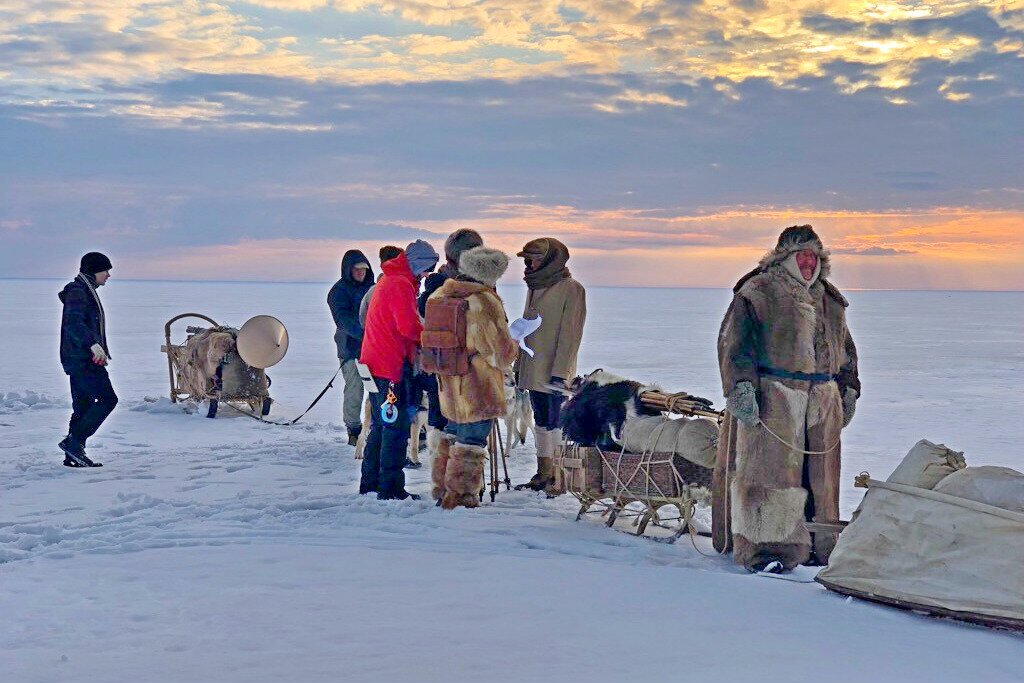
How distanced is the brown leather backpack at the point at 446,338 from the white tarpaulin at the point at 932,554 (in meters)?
2.57

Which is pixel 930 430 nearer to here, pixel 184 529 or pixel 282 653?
pixel 184 529

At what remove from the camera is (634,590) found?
534cm

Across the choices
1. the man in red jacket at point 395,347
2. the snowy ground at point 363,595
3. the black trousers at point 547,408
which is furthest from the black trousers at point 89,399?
the black trousers at point 547,408

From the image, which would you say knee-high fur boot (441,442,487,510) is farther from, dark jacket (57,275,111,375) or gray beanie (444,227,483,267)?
dark jacket (57,275,111,375)

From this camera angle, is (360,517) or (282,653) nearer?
(282,653)

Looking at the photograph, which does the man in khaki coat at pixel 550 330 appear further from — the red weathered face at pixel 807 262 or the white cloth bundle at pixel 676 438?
the red weathered face at pixel 807 262

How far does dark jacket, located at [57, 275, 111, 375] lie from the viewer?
9062 mm

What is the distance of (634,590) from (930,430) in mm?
8812

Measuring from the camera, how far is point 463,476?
7137mm

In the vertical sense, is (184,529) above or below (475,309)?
below

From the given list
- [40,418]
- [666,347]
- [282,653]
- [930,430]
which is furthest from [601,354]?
[282,653]

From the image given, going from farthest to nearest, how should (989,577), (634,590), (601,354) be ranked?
(601,354) → (634,590) → (989,577)

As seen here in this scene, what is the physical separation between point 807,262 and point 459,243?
2.32 meters

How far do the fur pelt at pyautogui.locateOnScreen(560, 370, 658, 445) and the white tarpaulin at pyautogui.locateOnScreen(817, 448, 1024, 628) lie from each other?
5.80 ft
